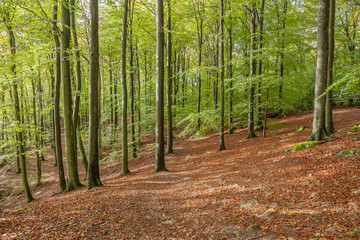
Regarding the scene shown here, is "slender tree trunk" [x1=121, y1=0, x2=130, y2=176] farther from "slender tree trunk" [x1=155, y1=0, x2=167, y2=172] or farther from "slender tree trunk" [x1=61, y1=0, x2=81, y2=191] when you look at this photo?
"slender tree trunk" [x1=61, y1=0, x2=81, y2=191]

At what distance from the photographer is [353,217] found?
11.2 ft

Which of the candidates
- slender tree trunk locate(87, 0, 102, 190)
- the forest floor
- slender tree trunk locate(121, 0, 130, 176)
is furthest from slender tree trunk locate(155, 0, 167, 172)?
slender tree trunk locate(87, 0, 102, 190)

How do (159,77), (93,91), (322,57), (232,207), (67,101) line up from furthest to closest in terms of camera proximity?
(159,77) → (67,101) → (93,91) → (322,57) → (232,207)

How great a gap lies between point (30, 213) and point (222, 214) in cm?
586

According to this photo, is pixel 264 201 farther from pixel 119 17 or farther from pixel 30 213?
pixel 119 17

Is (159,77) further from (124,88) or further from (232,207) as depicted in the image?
(232,207)

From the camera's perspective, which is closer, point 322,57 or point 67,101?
point 322,57

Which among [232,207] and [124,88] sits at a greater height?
[124,88]

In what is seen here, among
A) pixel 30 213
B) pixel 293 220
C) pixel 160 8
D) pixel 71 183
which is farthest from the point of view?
pixel 71 183

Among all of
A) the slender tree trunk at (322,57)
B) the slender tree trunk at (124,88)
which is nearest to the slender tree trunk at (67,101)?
the slender tree trunk at (124,88)

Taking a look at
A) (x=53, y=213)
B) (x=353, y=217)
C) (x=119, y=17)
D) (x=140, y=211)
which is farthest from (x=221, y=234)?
(x=119, y=17)

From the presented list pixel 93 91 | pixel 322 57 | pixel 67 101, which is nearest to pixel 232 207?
pixel 93 91

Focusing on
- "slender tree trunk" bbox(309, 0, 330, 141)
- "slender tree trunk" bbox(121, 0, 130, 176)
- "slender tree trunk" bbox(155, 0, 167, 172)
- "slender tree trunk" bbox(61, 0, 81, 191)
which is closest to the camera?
"slender tree trunk" bbox(309, 0, 330, 141)

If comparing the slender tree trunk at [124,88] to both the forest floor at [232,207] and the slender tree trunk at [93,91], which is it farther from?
the forest floor at [232,207]
